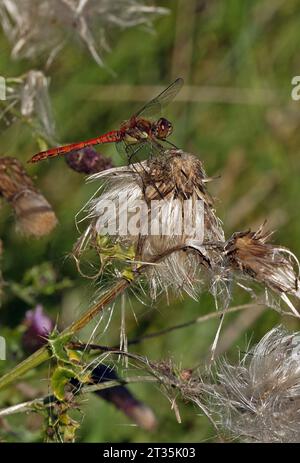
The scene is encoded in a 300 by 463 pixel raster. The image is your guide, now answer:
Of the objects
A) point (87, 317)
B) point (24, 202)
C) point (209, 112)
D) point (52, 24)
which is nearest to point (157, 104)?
point (24, 202)

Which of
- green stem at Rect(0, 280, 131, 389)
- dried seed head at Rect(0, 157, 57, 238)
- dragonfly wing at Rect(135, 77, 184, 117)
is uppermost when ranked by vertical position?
dragonfly wing at Rect(135, 77, 184, 117)

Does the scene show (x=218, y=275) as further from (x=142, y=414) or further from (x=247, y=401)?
(x=142, y=414)

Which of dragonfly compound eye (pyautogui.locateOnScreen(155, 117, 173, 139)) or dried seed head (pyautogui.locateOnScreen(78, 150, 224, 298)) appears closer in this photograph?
dried seed head (pyautogui.locateOnScreen(78, 150, 224, 298))

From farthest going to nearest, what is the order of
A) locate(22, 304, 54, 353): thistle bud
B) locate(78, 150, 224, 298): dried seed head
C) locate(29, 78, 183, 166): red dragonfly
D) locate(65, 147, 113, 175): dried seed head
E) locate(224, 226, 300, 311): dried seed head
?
locate(22, 304, 54, 353): thistle bud
locate(65, 147, 113, 175): dried seed head
locate(29, 78, 183, 166): red dragonfly
locate(78, 150, 224, 298): dried seed head
locate(224, 226, 300, 311): dried seed head

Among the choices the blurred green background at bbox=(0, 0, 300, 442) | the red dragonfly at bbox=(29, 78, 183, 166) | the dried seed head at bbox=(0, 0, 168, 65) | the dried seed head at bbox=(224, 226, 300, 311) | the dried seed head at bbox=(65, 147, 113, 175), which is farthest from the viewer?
the blurred green background at bbox=(0, 0, 300, 442)

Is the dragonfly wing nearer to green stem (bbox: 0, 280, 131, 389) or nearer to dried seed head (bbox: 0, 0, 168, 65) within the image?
green stem (bbox: 0, 280, 131, 389)

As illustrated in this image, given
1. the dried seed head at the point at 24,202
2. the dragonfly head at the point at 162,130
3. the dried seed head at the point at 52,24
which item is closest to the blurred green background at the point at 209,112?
the dried seed head at the point at 52,24

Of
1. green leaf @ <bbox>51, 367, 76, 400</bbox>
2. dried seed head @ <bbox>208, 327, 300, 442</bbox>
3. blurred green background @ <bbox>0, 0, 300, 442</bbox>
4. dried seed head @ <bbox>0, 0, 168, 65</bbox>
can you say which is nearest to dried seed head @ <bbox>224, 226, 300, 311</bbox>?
dried seed head @ <bbox>208, 327, 300, 442</bbox>
